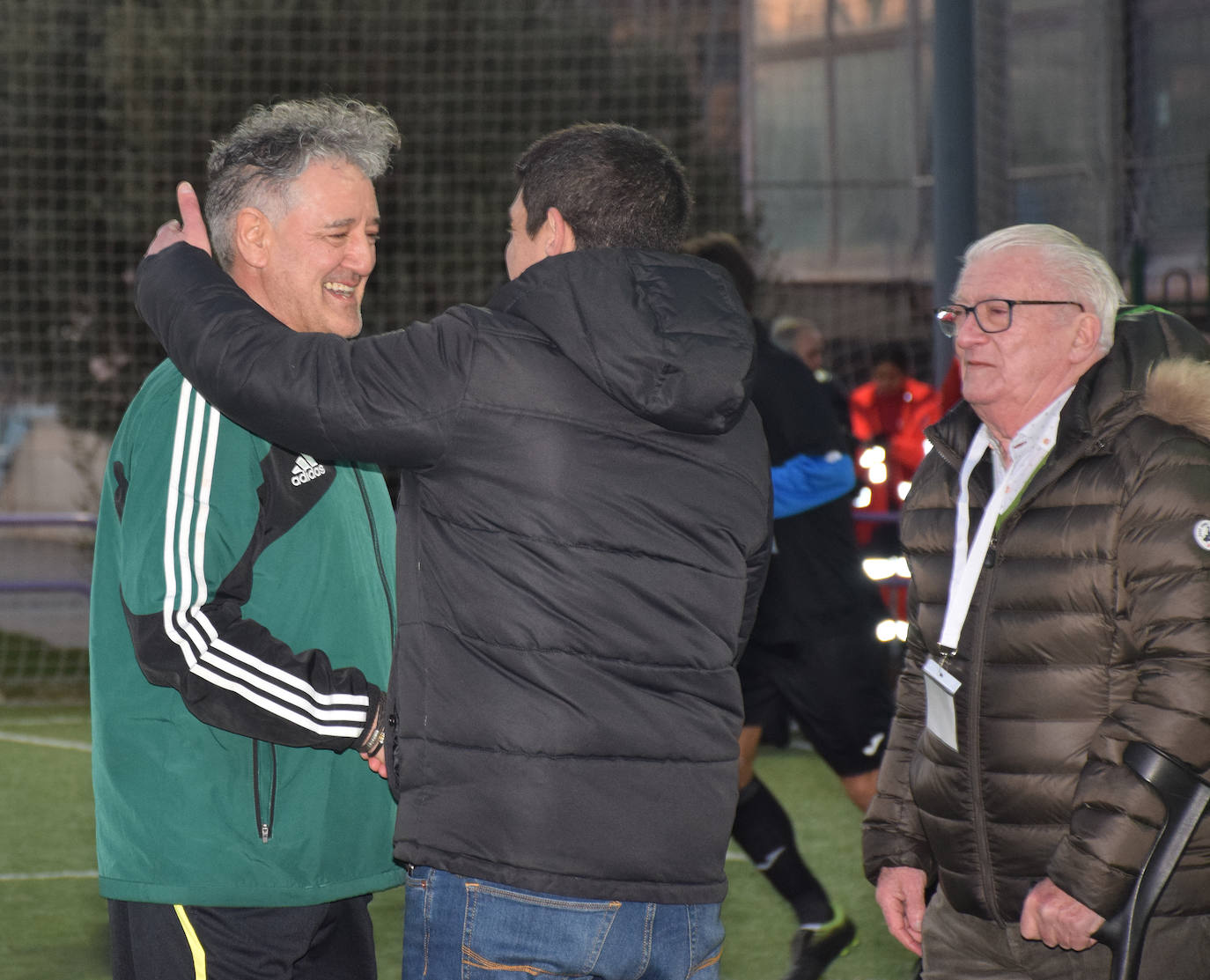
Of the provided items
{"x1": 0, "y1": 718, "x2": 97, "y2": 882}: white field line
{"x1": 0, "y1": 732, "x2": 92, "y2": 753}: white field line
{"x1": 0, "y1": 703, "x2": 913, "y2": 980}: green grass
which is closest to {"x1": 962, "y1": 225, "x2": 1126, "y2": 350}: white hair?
{"x1": 0, "y1": 703, "x2": 913, "y2": 980}: green grass

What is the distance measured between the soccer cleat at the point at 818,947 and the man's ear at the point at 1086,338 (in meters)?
2.44

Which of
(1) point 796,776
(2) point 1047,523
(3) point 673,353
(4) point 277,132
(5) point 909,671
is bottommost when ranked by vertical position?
(1) point 796,776

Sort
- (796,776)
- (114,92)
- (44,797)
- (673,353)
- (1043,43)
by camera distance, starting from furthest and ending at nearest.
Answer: (1043,43)
(114,92)
(796,776)
(44,797)
(673,353)

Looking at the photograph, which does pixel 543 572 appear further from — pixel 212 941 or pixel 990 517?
pixel 990 517

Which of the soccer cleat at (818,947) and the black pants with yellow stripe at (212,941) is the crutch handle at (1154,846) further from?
the soccer cleat at (818,947)

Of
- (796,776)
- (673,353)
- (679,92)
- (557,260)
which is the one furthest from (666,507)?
(679,92)

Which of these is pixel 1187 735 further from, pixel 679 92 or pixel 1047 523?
pixel 679 92

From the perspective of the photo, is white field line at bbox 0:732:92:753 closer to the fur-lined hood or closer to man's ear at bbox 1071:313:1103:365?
man's ear at bbox 1071:313:1103:365

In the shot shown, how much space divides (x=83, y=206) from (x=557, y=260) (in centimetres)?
1235

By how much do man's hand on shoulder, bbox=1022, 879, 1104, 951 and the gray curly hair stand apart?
1.55 metres

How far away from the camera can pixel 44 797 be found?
22.9 ft

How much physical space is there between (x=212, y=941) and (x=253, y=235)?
1.07 metres

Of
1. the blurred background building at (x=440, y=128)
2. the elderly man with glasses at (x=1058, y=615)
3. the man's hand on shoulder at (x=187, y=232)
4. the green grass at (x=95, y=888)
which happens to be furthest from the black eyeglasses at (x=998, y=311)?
the blurred background building at (x=440, y=128)

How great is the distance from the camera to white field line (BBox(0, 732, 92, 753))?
8133mm
